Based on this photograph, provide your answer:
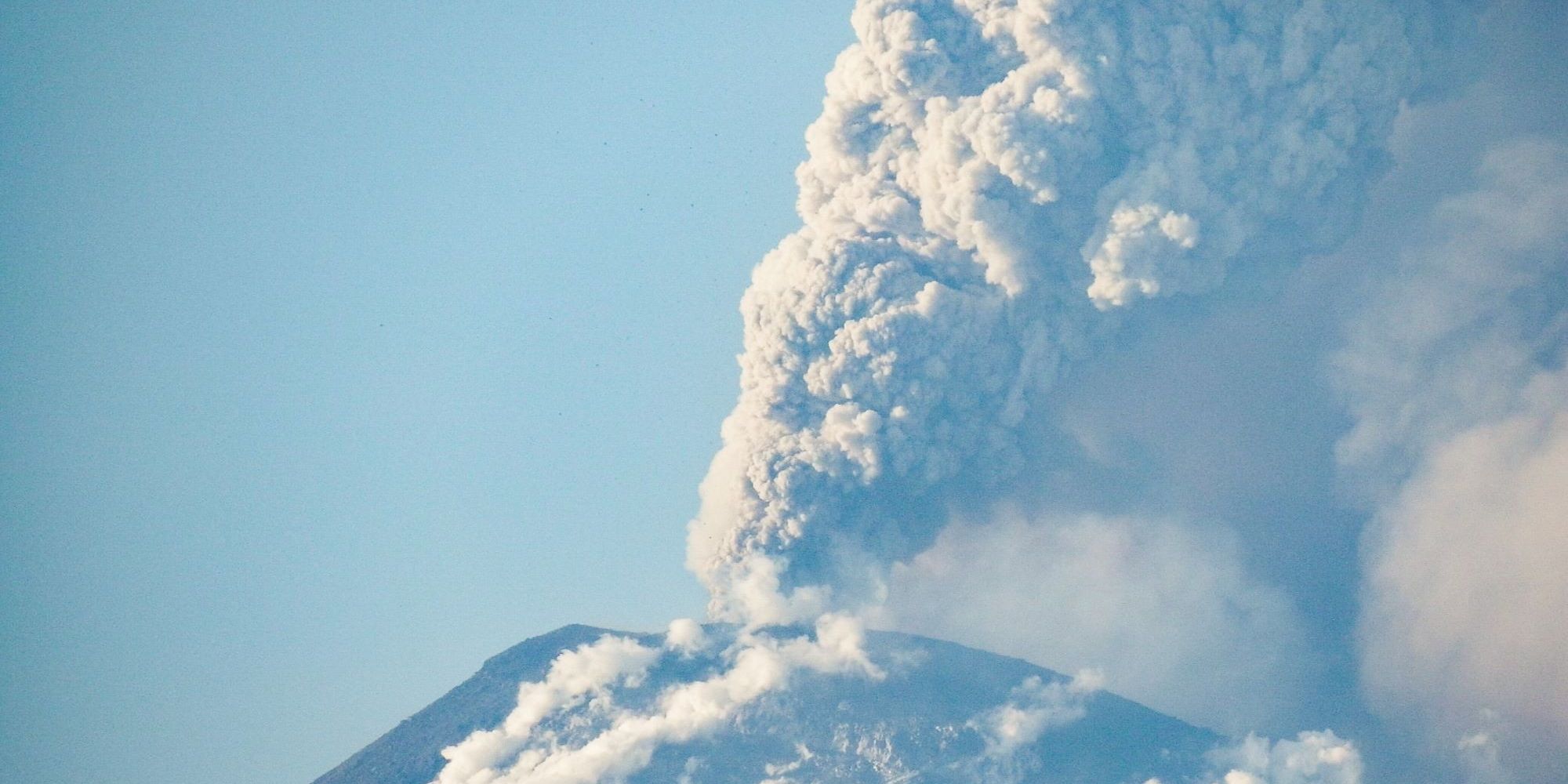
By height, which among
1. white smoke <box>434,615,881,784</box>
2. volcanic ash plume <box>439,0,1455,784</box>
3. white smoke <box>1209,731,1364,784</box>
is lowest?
white smoke <box>1209,731,1364,784</box>

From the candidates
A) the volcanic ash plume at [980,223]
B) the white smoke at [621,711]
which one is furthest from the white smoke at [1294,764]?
the white smoke at [621,711]

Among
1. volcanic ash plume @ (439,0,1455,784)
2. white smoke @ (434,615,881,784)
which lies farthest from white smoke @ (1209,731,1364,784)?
white smoke @ (434,615,881,784)

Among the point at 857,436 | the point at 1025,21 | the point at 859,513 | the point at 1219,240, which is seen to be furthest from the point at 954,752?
the point at 1025,21

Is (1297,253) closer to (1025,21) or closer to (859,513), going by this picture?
(1025,21)

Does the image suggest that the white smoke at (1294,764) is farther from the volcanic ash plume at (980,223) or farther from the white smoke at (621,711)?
the white smoke at (621,711)

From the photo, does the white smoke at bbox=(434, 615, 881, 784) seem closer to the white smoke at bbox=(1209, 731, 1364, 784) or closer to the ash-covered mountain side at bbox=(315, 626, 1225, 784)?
the ash-covered mountain side at bbox=(315, 626, 1225, 784)

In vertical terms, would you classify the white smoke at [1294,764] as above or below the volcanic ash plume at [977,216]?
below

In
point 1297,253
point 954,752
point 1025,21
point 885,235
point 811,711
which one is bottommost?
point 954,752

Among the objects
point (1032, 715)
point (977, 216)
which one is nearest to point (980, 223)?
point (977, 216)
